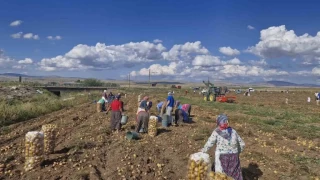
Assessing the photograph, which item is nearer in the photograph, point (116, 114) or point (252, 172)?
point (252, 172)

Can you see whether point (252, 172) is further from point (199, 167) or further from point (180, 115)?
point (180, 115)

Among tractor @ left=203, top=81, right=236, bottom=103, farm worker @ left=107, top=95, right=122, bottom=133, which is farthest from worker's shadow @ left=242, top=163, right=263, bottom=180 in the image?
tractor @ left=203, top=81, right=236, bottom=103

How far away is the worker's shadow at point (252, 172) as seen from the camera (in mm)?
8552

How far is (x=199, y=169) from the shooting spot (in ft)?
20.4

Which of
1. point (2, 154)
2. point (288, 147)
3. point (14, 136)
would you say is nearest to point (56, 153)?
point (2, 154)

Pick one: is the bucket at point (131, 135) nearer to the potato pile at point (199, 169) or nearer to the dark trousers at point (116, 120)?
the dark trousers at point (116, 120)

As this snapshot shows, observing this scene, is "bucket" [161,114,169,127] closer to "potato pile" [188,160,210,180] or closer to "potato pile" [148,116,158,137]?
"potato pile" [148,116,158,137]

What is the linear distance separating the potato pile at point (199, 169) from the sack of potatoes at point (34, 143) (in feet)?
15.5

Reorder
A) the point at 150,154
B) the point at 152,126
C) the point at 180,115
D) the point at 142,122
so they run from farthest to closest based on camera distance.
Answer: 1. the point at 180,115
2. the point at 142,122
3. the point at 152,126
4. the point at 150,154

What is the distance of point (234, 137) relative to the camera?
22.4 ft

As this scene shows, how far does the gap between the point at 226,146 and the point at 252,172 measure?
2657 millimetres

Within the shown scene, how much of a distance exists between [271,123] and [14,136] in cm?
1430

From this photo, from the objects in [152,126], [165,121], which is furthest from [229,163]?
[165,121]

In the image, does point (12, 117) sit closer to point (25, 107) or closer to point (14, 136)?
point (25, 107)
